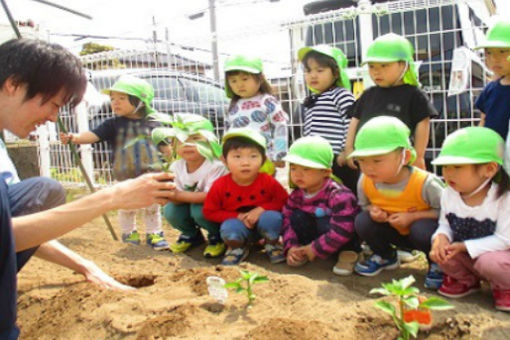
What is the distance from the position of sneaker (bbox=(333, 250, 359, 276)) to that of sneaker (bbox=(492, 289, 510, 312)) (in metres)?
0.87

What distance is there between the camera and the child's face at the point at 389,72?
3098mm

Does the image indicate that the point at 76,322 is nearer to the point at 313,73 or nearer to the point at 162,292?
the point at 162,292

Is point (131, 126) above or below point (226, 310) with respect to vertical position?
above

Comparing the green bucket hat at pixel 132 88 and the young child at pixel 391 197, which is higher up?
the green bucket hat at pixel 132 88

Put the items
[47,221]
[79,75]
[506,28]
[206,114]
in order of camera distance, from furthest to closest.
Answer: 1. [206,114]
2. [506,28]
3. [79,75]
4. [47,221]

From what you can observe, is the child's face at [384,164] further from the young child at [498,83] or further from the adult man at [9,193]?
the adult man at [9,193]

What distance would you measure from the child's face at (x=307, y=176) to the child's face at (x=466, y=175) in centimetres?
86

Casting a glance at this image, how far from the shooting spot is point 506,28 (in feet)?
8.64

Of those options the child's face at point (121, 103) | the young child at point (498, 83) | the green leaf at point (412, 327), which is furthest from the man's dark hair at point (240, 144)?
the green leaf at point (412, 327)

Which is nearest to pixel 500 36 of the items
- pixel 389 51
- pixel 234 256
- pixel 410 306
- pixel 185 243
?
pixel 389 51

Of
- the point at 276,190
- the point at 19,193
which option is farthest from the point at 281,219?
the point at 19,193

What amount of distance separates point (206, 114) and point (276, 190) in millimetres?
2207

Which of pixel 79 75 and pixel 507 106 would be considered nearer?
pixel 79 75

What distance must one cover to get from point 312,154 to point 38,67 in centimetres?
164
